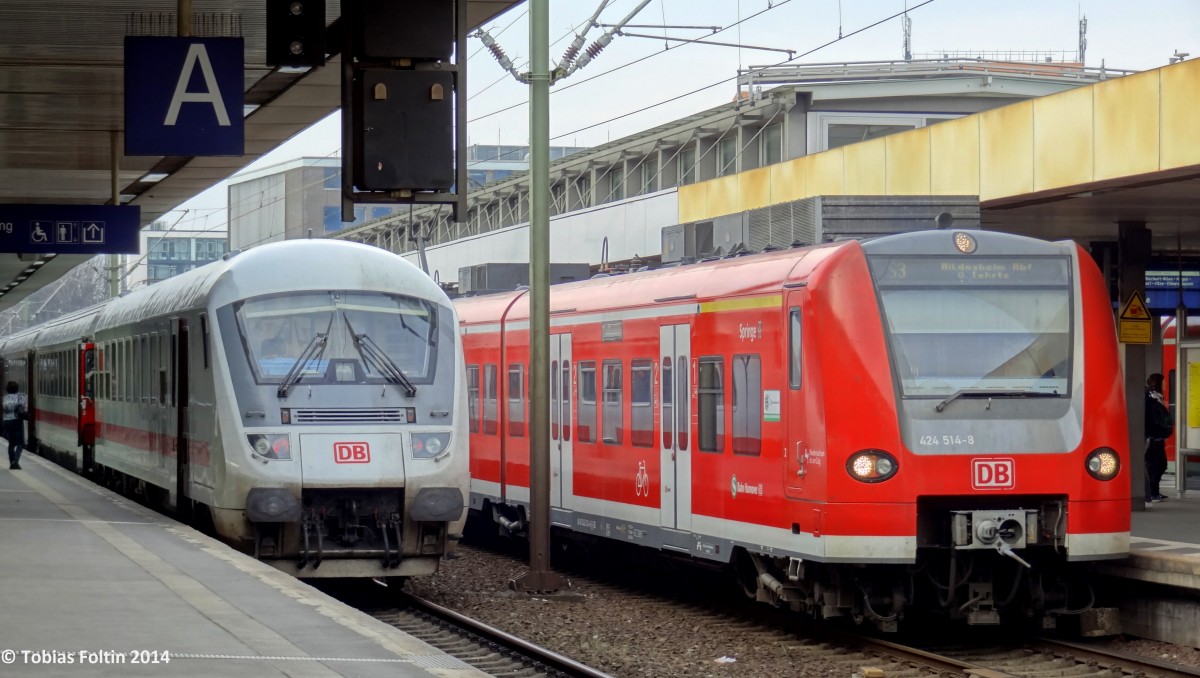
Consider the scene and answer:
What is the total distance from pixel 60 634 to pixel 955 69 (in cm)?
3791

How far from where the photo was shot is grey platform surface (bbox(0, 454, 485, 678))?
795 cm

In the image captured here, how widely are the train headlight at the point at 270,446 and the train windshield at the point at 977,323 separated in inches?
196

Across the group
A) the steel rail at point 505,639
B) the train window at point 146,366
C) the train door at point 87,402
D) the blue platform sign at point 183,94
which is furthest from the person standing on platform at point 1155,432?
the train door at point 87,402

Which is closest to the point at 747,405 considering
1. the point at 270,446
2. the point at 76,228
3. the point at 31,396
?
the point at 270,446

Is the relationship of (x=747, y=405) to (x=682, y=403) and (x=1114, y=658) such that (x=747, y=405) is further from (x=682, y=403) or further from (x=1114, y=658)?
(x=1114, y=658)

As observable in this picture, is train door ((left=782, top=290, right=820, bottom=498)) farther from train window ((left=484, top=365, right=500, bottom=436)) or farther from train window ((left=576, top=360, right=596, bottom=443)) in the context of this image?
train window ((left=484, top=365, right=500, bottom=436))

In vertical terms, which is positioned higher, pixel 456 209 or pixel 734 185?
pixel 734 185

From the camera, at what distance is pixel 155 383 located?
17953mm

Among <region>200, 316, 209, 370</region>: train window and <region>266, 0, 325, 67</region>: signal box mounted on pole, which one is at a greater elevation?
<region>266, 0, 325, 67</region>: signal box mounted on pole

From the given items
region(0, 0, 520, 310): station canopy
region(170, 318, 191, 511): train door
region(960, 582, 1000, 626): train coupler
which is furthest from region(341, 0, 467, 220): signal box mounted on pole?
region(170, 318, 191, 511): train door

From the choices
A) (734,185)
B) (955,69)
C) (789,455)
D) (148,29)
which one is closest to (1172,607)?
(789,455)

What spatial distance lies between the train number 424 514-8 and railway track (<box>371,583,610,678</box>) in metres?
2.83

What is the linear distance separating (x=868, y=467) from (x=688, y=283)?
3237 mm

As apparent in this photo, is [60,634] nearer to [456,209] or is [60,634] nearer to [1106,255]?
[456,209]
